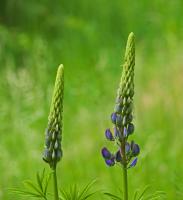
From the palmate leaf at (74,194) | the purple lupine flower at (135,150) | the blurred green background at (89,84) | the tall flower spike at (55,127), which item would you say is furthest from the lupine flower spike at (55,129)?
the blurred green background at (89,84)

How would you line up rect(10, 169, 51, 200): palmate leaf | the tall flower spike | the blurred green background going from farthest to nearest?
1. the blurred green background
2. rect(10, 169, 51, 200): palmate leaf
3. the tall flower spike

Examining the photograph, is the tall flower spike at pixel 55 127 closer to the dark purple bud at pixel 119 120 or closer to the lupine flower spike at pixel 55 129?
the lupine flower spike at pixel 55 129

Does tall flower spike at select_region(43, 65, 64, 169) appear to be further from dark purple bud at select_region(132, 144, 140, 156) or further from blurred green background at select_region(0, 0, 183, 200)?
blurred green background at select_region(0, 0, 183, 200)

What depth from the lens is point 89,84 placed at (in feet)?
19.1

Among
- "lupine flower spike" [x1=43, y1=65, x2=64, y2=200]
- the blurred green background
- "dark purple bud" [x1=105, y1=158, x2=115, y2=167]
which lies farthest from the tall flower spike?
the blurred green background

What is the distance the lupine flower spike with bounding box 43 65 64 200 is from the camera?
1.86 meters

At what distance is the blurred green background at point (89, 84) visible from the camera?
14.9 ft

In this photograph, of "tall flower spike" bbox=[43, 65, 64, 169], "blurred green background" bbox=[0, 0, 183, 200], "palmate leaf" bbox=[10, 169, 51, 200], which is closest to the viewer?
"tall flower spike" bbox=[43, 65, 64, 169]

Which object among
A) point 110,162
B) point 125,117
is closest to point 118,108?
point 125,117

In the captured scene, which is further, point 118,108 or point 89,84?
point 89,84

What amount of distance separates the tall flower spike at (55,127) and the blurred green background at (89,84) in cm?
93

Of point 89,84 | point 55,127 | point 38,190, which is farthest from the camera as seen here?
point 89,84

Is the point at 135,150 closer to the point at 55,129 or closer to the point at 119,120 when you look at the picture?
the point at 119,120

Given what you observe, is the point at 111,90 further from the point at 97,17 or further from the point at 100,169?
the point at 97,17
